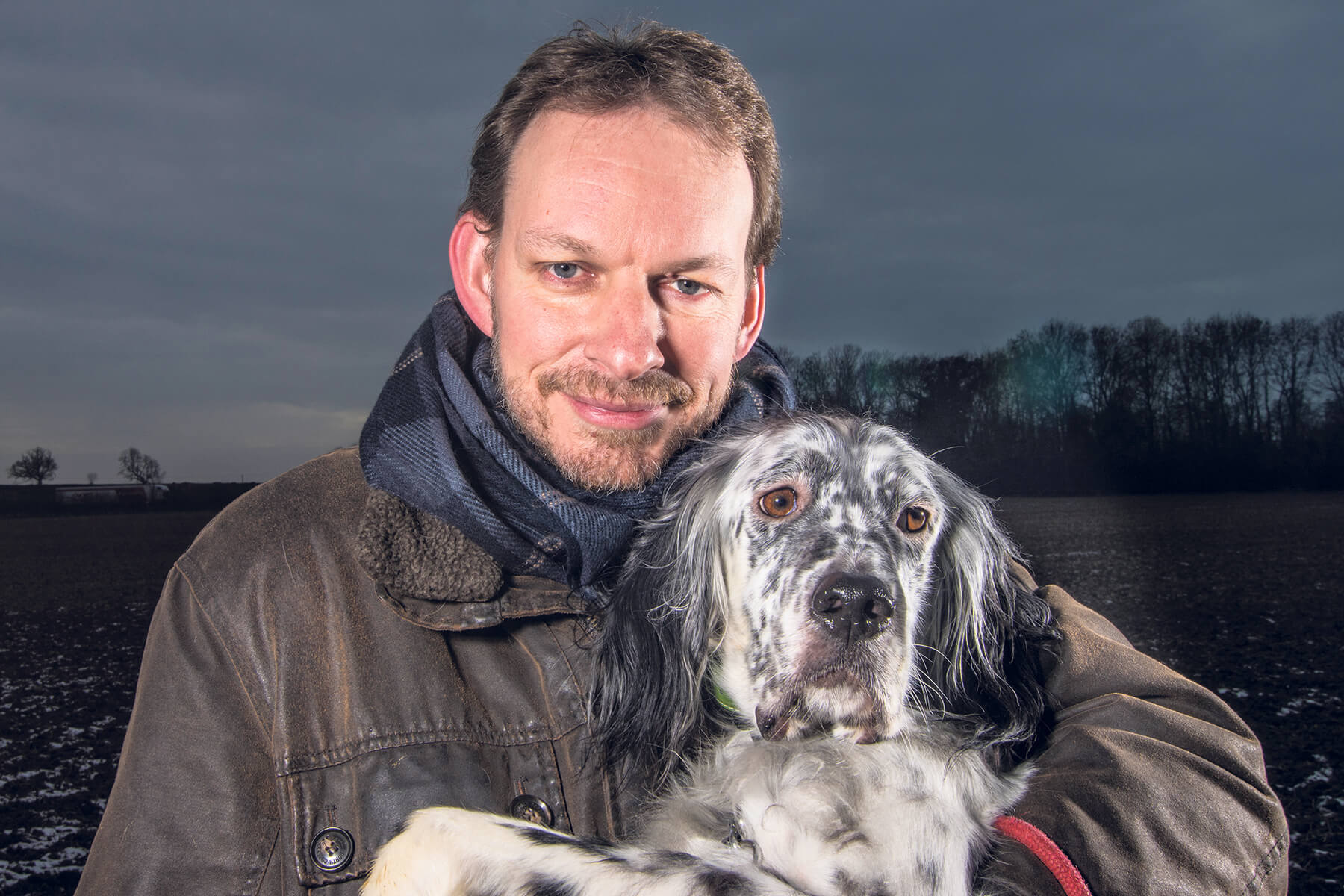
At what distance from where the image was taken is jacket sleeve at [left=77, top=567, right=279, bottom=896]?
211cm

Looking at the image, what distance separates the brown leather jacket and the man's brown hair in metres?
1.13

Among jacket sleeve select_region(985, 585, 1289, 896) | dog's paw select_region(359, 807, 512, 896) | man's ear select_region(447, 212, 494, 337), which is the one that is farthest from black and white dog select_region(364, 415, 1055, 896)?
man's ear select_region(447, 212, 494, 337)

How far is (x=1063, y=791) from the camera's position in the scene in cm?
207

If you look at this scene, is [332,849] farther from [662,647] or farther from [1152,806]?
[1152,806]

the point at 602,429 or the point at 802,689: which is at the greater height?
the point at 602,429

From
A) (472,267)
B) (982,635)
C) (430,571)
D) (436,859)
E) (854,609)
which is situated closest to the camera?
(436,859)

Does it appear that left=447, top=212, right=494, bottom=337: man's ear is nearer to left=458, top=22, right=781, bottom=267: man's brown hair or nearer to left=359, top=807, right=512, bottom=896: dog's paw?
left=458, top=22, right=781, bottom=267: man's brown hair

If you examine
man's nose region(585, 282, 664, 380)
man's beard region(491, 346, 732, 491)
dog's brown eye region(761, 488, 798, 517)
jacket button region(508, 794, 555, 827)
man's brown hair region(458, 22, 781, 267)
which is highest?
man's brown hair region(458, 22, 781, 267)

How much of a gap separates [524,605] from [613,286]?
2.88 feet

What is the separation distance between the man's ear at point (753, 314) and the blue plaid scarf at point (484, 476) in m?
0.50

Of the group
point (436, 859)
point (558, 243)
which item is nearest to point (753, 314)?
point (558, 243)

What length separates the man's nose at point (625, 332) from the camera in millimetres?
2354

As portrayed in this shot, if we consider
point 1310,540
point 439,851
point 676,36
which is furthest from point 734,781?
point 1310,540

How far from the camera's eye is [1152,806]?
198 cm
